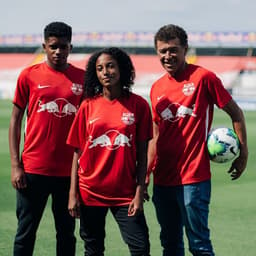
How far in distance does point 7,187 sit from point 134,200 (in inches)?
208

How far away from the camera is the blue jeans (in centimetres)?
474

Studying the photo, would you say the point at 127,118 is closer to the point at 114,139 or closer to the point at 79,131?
the point at 114,139

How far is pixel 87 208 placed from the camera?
4.68 m

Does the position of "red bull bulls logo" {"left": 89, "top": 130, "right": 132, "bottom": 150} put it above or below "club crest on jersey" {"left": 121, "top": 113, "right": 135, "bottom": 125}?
below

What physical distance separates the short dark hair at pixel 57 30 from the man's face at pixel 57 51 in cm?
3

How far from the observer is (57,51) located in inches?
196

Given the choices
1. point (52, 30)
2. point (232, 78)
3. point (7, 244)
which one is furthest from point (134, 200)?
point (232, 78)

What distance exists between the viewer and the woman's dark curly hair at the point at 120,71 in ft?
15.3

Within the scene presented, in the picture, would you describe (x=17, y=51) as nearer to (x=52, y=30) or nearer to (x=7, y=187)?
(x=7, y=187)

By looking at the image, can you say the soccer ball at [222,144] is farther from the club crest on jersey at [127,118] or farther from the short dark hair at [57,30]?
the short dark hair at [57,30]

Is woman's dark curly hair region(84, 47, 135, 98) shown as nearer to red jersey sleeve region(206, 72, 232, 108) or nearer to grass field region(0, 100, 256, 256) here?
red jersey sleeve region(206, 72, 232, 108)

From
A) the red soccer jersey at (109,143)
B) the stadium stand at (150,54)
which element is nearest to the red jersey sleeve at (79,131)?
the red soccer jersey at (109,143)

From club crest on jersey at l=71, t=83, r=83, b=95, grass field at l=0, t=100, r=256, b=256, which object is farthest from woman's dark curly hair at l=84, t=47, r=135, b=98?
grass field at l=0, t=100, r=256, b=256

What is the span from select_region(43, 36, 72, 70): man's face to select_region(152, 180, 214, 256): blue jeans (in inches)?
47.3
